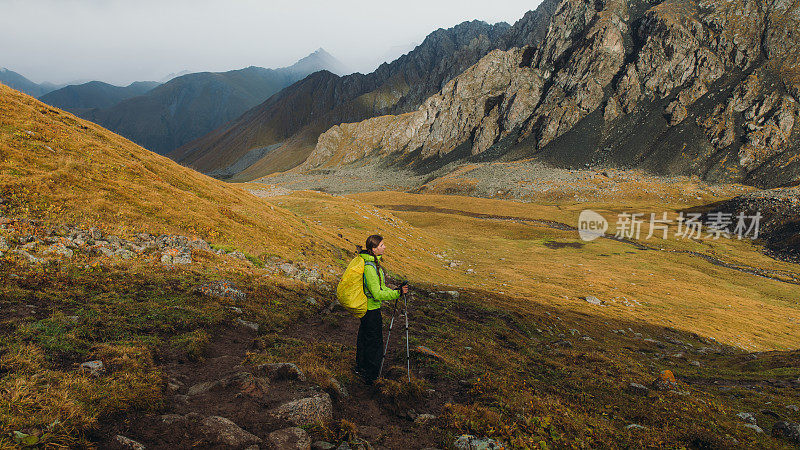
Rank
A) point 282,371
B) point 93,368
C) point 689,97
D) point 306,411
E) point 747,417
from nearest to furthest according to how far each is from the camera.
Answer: point 93,368, point 306,411, point 282,371, point 747,417, point 689,97

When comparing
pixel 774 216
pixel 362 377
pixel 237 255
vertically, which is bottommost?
pixel 362 377

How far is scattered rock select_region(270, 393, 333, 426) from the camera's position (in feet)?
23.5

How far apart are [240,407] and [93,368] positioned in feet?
10.9

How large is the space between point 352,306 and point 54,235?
44.4 ft

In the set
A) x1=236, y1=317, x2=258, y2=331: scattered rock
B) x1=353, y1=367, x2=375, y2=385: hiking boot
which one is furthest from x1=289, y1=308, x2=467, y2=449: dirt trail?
x1=236, y1=317, x2=258, y2=331: scattered rock

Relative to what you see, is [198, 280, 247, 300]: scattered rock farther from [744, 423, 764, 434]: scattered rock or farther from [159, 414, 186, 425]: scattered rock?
[744, 423, 764, 434]: scattered rock

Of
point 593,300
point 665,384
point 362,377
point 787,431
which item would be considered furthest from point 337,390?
point 593,300

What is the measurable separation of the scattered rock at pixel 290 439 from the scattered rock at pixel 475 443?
3.28 metres

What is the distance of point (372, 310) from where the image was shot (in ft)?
31.8

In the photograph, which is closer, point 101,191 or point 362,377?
point 362,377

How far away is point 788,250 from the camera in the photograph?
7319cm

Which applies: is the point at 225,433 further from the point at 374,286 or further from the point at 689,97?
the point at 689,97

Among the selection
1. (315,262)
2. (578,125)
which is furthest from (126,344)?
(578,125)

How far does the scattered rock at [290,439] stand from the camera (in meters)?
6.26
